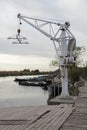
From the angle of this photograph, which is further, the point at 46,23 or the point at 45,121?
the point at 46,23

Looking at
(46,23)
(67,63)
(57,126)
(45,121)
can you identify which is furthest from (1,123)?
(46,23)

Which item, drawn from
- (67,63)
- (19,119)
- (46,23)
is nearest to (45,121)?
(19,119)

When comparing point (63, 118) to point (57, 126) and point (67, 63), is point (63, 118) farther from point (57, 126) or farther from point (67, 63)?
point (67, 63)

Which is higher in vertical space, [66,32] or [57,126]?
[66,32]

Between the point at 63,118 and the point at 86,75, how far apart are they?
5680 centimetres

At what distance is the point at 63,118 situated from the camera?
13141 millimetres

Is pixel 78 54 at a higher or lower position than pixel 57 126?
higher

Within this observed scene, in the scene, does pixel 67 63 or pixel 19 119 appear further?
pixel 67 63

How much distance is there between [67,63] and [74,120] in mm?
16648

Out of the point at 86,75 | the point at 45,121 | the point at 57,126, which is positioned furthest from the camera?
the point at 86,75

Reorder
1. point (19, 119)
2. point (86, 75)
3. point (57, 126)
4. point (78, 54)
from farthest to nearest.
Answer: point (78, 54) → point (86, 75) → point (19, 119) → point (57, 126)

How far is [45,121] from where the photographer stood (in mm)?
12695

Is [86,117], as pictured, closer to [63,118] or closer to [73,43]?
[63,118]

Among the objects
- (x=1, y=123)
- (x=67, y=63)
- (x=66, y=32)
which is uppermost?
(x=66, y=32)
